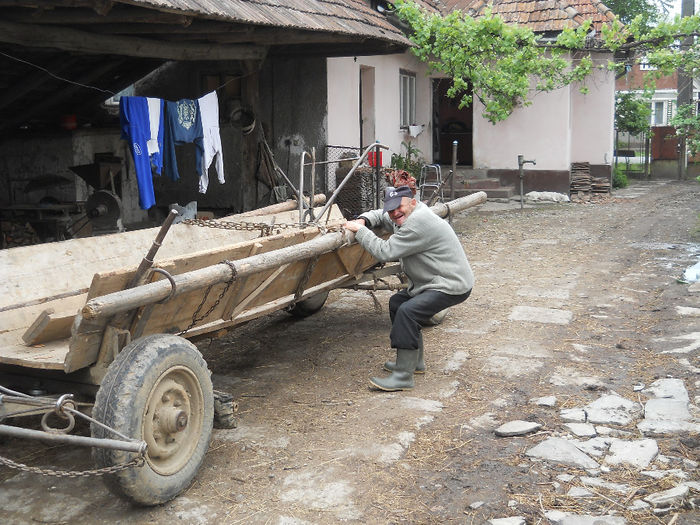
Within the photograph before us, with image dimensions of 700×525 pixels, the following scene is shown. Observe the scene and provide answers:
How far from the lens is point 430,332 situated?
720 cm

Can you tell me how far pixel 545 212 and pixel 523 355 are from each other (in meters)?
9.83

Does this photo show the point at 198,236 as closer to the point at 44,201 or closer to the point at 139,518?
the point at 139,518

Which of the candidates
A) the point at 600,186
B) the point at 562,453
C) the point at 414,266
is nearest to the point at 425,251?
the point at 414,266

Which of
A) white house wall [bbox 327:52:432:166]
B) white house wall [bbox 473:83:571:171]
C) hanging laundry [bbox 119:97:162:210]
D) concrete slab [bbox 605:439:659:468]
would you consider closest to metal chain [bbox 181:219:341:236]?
concrete slab [bbox 605:439:659:468]

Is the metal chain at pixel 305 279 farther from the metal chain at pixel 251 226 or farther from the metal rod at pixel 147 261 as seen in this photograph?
the metal rod at pixel 147 261

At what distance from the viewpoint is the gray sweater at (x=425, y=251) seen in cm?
564

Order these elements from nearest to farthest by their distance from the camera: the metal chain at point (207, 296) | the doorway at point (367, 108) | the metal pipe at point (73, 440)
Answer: the metal pipe at point (73, 440), the metal chain at point (207, 296), the doorway at point (367, 108)

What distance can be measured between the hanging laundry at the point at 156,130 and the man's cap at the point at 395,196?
439cm

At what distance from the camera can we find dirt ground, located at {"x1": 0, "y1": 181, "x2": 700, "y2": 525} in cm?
397

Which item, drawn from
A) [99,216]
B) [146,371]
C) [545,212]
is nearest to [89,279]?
[146,371]

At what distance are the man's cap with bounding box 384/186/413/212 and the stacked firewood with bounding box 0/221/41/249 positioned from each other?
5867 mm

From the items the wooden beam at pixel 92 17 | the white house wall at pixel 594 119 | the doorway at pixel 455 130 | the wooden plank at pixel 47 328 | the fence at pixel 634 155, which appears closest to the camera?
the wooden plank at pixel 47 328

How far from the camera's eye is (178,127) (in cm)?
965

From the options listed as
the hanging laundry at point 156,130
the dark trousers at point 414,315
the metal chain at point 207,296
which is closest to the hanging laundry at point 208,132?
the hanging laundry at point 156,130
